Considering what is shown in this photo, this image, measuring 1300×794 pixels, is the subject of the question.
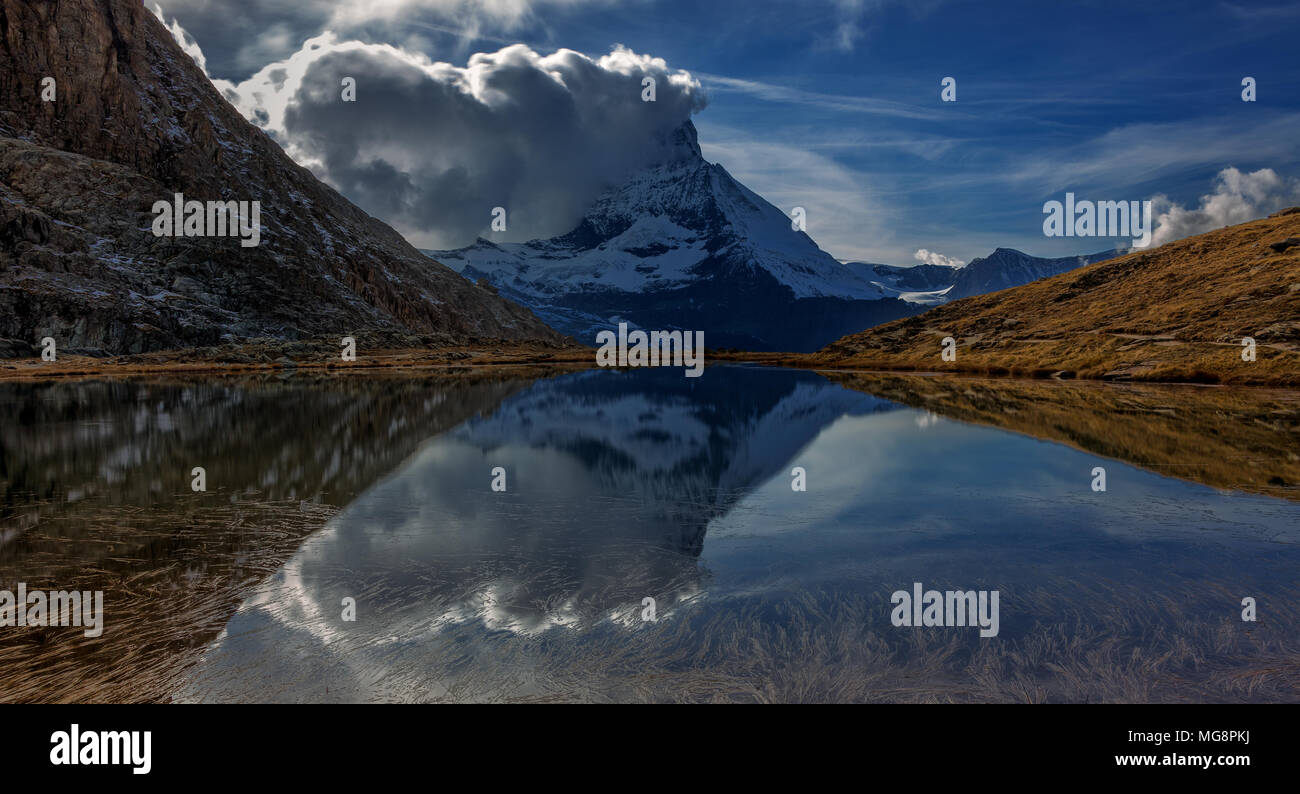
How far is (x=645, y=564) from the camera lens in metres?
13.4

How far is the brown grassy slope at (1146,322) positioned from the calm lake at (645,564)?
41821 mm

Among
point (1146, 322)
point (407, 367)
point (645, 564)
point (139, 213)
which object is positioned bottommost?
point (645, 564)

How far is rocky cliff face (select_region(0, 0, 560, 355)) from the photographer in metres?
114

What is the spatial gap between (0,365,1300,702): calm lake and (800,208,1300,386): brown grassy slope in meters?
41.8

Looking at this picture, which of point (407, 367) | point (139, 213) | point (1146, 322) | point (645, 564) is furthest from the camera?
point (139, 213)

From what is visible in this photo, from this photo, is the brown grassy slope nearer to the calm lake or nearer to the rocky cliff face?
the calm lake

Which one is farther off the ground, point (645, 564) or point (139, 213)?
point (139, 213)

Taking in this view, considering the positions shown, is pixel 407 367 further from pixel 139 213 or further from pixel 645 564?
pixel 645 564

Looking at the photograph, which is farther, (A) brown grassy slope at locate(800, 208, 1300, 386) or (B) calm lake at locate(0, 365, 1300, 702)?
(A) brown grassy slope at locate(800, 208, 1300, 386)

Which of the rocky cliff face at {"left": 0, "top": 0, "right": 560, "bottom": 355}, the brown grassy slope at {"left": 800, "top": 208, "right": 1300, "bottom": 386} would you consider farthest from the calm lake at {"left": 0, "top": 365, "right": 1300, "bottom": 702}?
the rocky cliff face at {"left": 0, "top": 0, "right": 560, "bottom": 355}

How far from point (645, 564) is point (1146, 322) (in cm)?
8631

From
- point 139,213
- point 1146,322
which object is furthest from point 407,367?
point 1146,322

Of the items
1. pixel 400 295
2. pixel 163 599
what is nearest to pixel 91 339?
pixel 400 295
